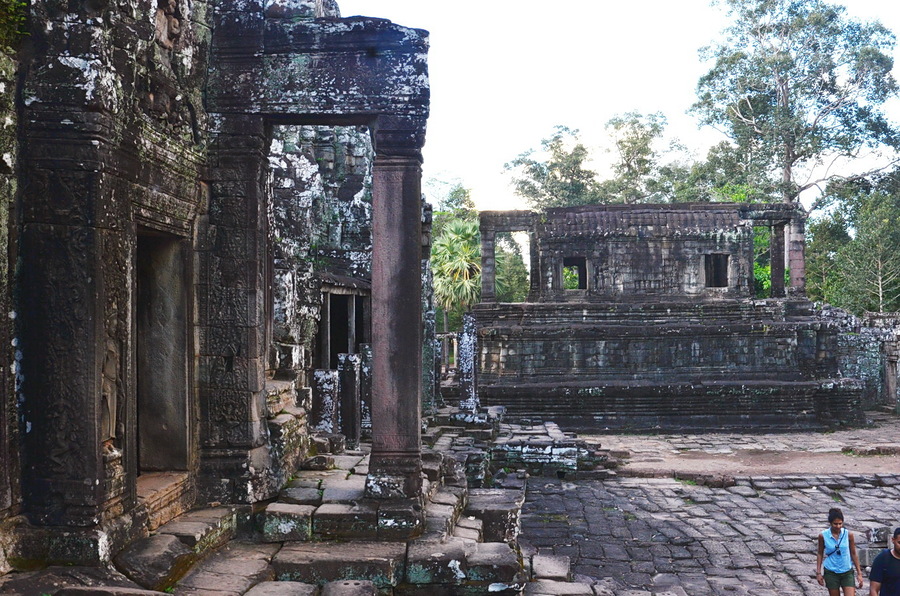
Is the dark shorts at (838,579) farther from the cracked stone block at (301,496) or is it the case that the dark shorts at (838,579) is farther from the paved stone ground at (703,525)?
the cracked stone block at (301,496)

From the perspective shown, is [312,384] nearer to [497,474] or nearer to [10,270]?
[497,474]

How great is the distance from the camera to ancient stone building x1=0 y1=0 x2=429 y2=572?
425 centimetres

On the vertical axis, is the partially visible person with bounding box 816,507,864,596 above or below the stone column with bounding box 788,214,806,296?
below

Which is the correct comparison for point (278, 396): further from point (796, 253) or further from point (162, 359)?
point (796, 253)

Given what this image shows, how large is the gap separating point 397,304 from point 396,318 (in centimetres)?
10

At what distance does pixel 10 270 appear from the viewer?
421 centimetres

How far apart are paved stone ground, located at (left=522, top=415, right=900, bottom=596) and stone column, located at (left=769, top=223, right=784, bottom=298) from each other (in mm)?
8581

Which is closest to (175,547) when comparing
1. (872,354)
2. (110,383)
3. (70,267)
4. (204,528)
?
(204,528)

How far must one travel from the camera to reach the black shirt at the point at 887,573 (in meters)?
5.38

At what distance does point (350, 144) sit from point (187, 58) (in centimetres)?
754

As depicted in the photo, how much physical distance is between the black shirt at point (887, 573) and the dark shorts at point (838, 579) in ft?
1.72

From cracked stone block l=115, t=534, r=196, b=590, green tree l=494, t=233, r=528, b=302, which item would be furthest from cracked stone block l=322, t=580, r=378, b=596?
green tree l=494, t=233, r=528, b=302

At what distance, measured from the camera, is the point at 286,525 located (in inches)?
213

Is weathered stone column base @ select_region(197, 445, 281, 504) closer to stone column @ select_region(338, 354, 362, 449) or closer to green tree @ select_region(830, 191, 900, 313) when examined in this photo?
stone column @ select_region(338, 354, 362, 449)
